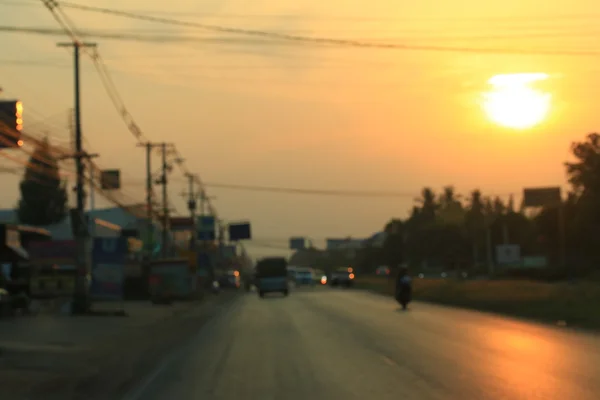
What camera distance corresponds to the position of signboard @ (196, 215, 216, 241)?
90000mm

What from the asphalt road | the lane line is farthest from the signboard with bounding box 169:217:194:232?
the asphalt road

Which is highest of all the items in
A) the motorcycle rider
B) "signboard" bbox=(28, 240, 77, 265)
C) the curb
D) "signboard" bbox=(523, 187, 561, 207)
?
"signboard" bbox=(523, 187, 561, 207)

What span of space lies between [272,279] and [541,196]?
36.1 meters

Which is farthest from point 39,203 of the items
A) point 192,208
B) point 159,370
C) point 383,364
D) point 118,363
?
point 383,364

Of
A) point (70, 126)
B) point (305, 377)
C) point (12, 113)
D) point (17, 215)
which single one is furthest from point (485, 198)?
point (305, 377)

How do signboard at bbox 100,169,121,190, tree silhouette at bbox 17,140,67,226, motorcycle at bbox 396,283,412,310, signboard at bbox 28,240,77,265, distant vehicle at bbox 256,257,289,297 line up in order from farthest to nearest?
tree silhouette at bbox 17,140,67,226, distant vehicle at bbox 256,257,289,297, signboard at bbox 100,169,121,190, motorcycle at bbox 396,283,412,310, signboard at bbox 28,240,77,265

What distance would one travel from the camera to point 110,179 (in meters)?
51.2

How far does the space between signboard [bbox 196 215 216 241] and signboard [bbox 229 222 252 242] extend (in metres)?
10.3

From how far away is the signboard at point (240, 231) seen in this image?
105m

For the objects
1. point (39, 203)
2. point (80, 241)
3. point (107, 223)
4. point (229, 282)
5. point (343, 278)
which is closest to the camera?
point (80, 241)

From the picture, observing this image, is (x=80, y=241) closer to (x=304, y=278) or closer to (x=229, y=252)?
(x=304, y=278)

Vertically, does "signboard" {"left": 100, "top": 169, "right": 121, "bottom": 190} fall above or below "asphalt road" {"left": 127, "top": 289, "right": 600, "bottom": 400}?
above

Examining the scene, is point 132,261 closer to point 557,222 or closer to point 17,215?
point 17,215

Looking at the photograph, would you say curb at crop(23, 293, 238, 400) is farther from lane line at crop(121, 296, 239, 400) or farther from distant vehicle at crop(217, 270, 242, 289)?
distant vehicle at crop(217, 270, 242, 289)
